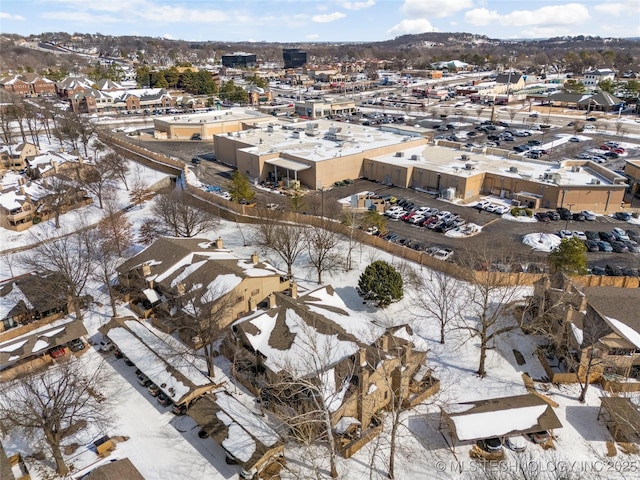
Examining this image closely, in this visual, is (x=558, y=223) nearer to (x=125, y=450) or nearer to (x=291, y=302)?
(x=291, y=302)

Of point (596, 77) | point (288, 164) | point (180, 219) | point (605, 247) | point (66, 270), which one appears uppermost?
point (596, 77)

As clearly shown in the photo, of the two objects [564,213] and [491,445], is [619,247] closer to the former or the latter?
[564,213]

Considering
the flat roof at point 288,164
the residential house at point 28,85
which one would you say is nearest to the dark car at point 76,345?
the flat roof at point 288,164

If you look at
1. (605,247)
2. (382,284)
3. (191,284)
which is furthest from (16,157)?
(605,247)

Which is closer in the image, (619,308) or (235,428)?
(235,428)

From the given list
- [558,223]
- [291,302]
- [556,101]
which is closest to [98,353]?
[291,302]

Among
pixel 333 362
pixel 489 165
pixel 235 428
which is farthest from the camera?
pixel 489 165

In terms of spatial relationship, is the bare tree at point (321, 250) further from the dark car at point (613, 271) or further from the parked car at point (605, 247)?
the parked car at point (605, 247)
